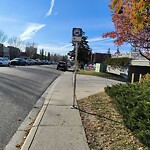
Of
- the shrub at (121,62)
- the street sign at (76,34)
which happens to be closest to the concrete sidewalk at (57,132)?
the street sign at (76,34)

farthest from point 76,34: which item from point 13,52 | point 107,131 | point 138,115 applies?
point 13,52

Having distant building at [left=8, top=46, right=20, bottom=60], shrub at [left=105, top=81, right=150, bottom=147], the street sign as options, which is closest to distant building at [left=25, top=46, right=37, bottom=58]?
distant building at [left=8, top=46, right=20, bottom=60]

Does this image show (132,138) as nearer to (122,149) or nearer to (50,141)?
(122,149)

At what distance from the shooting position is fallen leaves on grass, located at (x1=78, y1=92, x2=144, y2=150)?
5.28m

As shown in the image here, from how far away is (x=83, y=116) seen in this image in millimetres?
7852

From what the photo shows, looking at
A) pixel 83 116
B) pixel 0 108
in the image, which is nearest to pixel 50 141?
pixel 83 116

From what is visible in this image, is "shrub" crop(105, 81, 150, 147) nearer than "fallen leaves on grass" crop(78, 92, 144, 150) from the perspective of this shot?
Yes

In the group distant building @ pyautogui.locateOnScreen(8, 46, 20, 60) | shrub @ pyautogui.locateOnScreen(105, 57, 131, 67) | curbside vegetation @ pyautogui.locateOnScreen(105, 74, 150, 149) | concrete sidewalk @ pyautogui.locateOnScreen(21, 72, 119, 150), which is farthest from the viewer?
distant building @ pyautogui.locateOnScreen(8, 46, 20, 60)

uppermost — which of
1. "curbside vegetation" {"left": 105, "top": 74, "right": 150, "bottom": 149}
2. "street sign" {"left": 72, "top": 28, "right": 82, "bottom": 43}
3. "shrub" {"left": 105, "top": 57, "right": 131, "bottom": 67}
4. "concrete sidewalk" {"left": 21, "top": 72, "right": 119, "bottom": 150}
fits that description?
"street sign" {"left": 72, "top": 28, "right": 82, "bottom": 43}

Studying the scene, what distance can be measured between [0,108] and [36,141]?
3.65m

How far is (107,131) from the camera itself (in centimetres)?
626

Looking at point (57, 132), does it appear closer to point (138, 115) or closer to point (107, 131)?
point (107, 131)

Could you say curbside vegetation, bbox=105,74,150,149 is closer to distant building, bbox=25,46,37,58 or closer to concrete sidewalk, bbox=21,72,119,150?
concrete sidewalk, bbox=21,72,119,150

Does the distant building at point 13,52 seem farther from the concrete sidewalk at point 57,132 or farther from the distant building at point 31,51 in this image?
the concrete sidewalk at point 57,132
